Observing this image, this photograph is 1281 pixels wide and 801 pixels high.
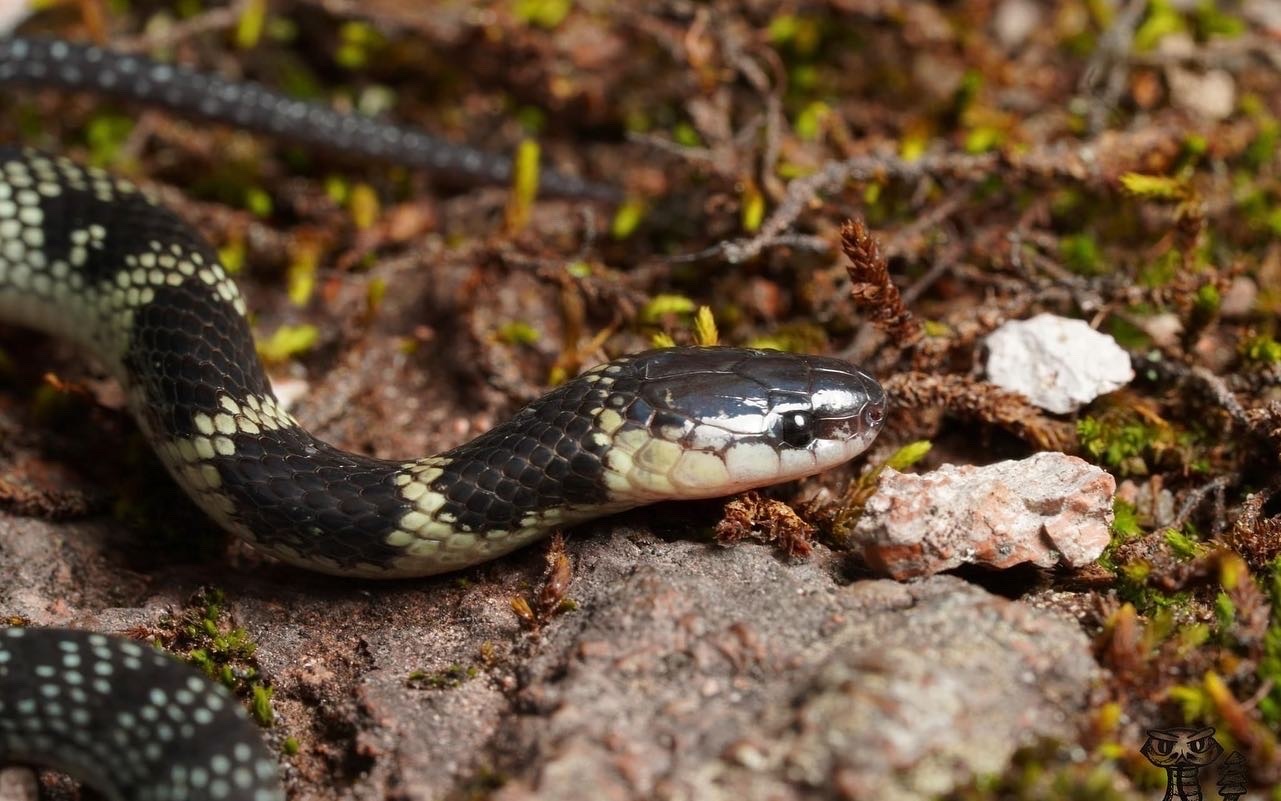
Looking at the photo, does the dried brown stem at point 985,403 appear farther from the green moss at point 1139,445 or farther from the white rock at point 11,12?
the white rock at point 11,12

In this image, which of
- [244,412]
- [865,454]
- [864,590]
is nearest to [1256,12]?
[865,454]

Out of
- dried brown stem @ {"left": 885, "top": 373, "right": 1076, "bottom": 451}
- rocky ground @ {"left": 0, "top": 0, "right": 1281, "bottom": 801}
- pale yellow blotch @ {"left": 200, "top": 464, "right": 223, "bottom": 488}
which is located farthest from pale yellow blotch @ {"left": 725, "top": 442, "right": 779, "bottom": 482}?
pale yellow blotch @ {"left": 200, "top": 464, "right": 223, "bottom": 488}

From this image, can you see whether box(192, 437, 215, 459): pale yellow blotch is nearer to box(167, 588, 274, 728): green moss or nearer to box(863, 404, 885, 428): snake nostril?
box(167, 588, 274, 728): green moss

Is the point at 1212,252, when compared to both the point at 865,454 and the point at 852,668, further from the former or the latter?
the point at 852,668

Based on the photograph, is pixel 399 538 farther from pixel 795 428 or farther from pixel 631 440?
pixel 795 428

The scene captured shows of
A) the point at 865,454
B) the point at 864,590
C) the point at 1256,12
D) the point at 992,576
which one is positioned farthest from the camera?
the point at 1256,12
